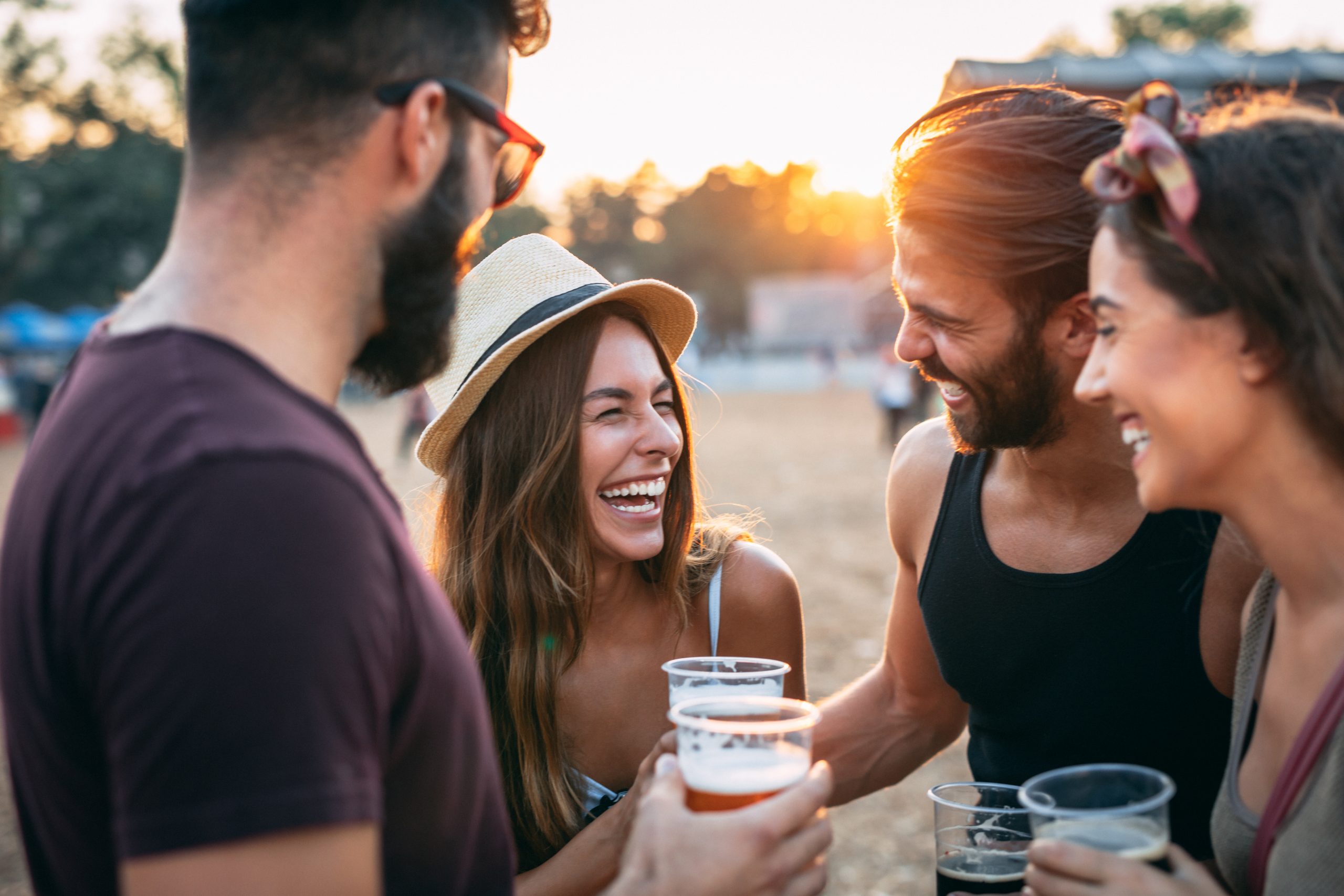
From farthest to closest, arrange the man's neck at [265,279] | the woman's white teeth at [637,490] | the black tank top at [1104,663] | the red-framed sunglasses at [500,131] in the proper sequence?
the woman's white teeth at [637,490] < the black tank top at [1104,663] < the red-framed sunglasses at [500,131] < the man's neck at [265,279]

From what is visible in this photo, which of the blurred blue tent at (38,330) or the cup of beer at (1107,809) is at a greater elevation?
the blurred blue tent at (38,330)

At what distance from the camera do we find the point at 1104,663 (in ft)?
8.20

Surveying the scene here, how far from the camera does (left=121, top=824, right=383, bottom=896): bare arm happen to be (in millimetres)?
1110

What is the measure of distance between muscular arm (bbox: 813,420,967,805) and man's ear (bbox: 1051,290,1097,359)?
0.57 m

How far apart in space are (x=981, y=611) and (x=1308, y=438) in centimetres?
114

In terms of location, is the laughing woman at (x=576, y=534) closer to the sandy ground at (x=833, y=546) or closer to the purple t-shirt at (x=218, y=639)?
the sandy ground at (x=833, y=546)

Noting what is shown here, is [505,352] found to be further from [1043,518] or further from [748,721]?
[1043,518]

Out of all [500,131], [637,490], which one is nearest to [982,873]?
[637,490]

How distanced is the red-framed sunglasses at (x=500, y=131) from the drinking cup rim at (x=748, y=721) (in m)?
0.99

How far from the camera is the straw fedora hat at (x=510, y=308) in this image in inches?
114

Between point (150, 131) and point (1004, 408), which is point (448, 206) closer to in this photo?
point (1004, 408)

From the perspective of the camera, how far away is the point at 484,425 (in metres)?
3.09

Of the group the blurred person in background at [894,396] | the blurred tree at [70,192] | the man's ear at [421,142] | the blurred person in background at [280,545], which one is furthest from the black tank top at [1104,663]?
the blurred tree at [70,192]

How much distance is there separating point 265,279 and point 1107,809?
158cm
